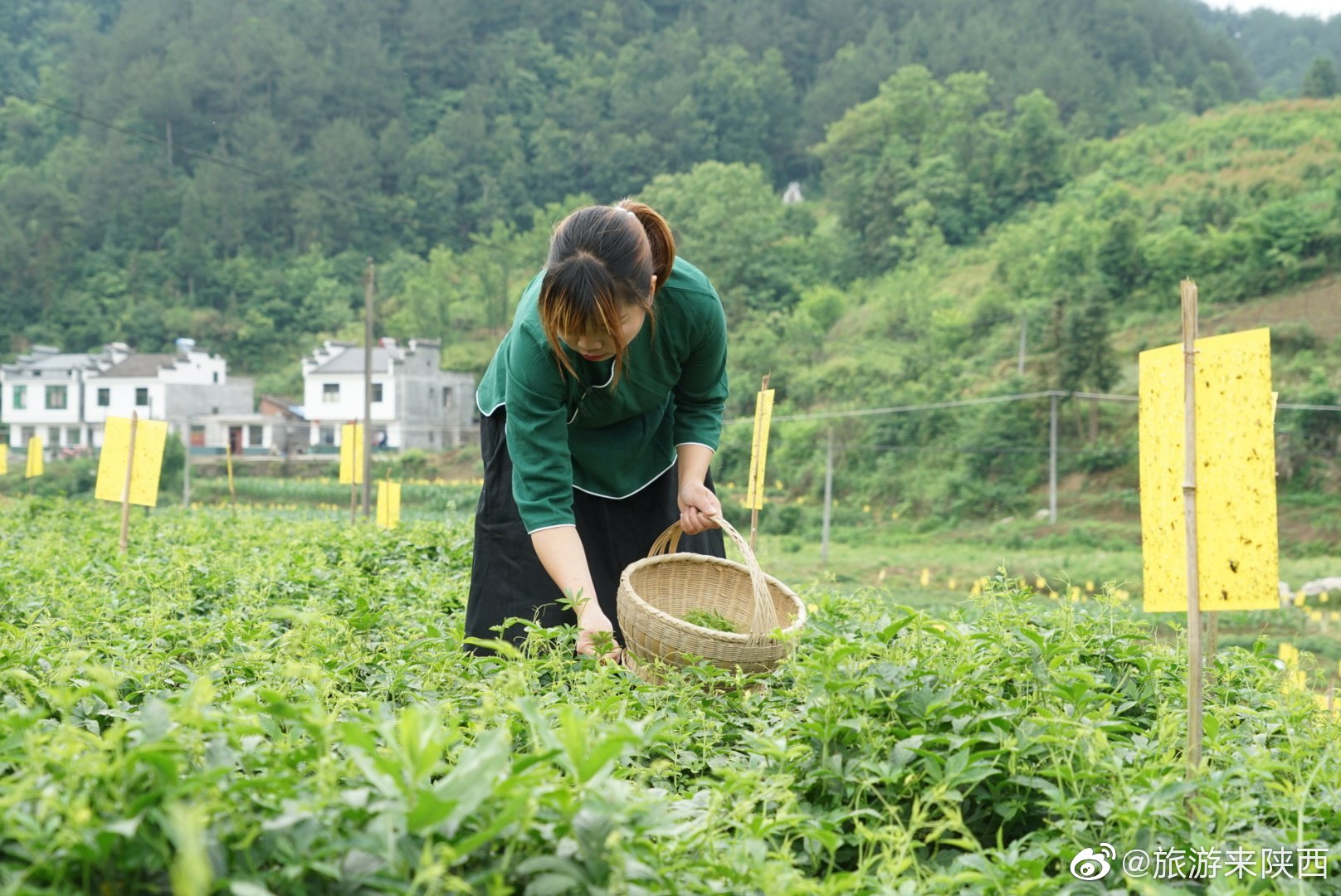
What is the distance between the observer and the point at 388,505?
9883 millimetres

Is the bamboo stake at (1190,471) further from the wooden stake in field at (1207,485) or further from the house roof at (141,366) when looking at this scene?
the house roof at (141,366)

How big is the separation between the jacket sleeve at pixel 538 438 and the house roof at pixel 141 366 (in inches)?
1471

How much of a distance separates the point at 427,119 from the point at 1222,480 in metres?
62.4

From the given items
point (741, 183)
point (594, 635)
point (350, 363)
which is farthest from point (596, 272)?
point (741, 183)

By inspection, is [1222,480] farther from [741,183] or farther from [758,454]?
[741,183]

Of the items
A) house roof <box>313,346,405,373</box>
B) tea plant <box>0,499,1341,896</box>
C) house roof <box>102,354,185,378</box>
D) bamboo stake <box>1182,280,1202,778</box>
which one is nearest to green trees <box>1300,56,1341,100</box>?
house roof <box>313,346,405,373</box>

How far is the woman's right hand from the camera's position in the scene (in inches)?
92.4

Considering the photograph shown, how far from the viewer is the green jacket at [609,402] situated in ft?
8.78

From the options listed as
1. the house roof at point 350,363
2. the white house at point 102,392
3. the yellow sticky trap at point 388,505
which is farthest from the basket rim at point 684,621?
the white house at point 102,392

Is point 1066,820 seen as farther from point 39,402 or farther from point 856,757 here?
point 39,402

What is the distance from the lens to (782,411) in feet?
90.8

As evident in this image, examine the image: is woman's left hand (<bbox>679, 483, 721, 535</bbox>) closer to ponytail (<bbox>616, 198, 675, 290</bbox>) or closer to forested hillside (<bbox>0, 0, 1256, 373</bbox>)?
ponytail (<bbox>616, 198, 675, 290</bbox>)

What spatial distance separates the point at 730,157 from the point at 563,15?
15.5 metres
